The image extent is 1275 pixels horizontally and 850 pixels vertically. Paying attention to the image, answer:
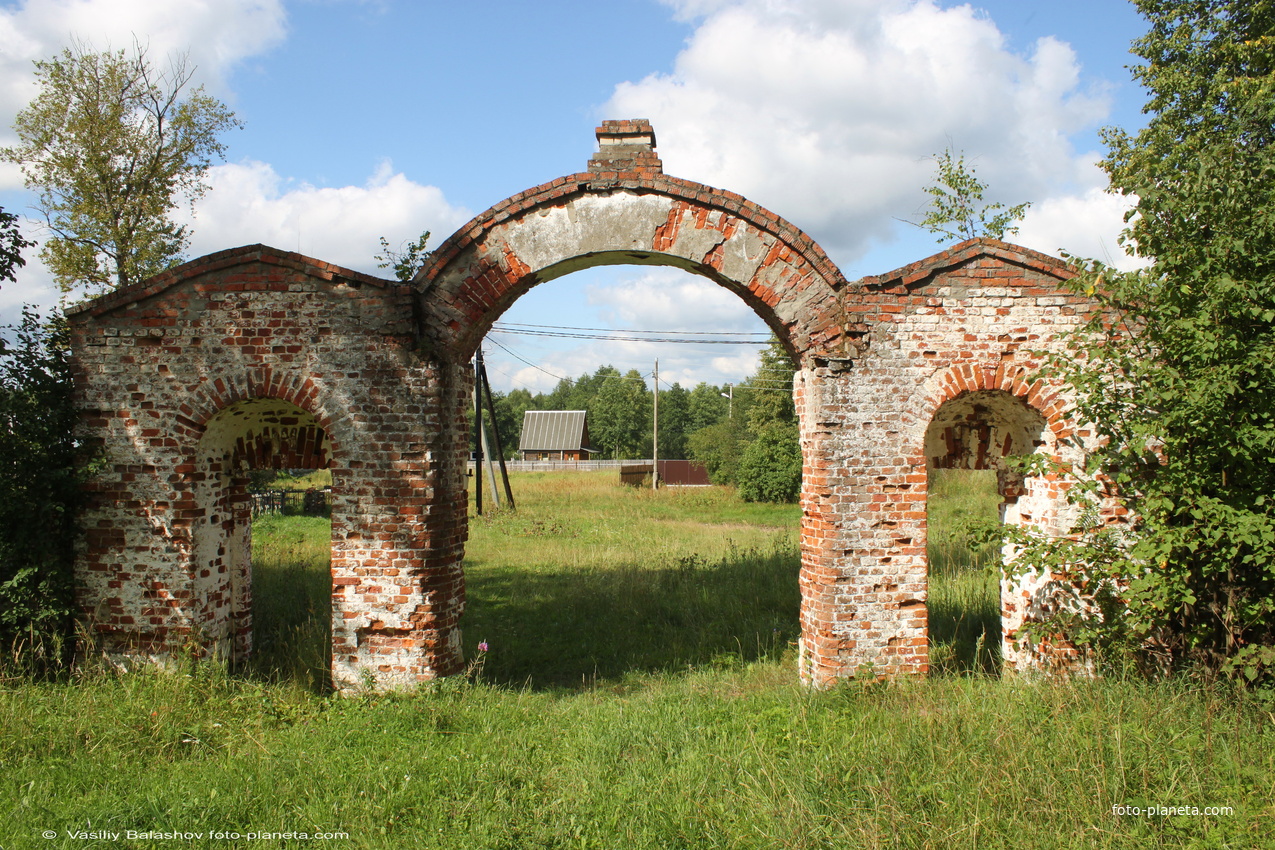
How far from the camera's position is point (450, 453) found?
602cm

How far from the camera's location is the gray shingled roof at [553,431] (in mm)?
56438

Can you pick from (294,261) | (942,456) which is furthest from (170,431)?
(942,456)

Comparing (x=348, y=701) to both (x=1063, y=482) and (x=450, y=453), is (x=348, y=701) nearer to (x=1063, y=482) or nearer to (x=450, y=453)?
(x=450, y=453)

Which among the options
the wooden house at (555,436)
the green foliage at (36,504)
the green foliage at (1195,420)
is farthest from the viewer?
the wooden house at (555,436)

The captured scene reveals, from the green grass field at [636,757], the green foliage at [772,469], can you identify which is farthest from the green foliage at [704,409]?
the green grass field at [636,757]

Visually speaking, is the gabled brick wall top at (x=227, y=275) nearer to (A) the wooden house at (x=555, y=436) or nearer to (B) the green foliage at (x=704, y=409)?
(A) the wooden house at (x=555, y=436)

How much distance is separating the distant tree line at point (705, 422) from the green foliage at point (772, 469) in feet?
0.10

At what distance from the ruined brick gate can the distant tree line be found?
2911 mm

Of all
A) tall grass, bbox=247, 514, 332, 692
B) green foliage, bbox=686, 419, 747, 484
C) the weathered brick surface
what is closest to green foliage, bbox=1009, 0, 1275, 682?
the weathered brick surface

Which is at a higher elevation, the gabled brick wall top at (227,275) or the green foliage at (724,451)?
the gabled brick wall top at (227,275)

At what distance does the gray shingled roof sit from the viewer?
56.4 m

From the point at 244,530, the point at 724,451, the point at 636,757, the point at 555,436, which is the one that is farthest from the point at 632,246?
the point at 555,436

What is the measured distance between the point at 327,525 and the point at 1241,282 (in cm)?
1738

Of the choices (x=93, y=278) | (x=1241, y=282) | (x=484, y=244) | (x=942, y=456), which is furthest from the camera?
(x=93, y=278)
